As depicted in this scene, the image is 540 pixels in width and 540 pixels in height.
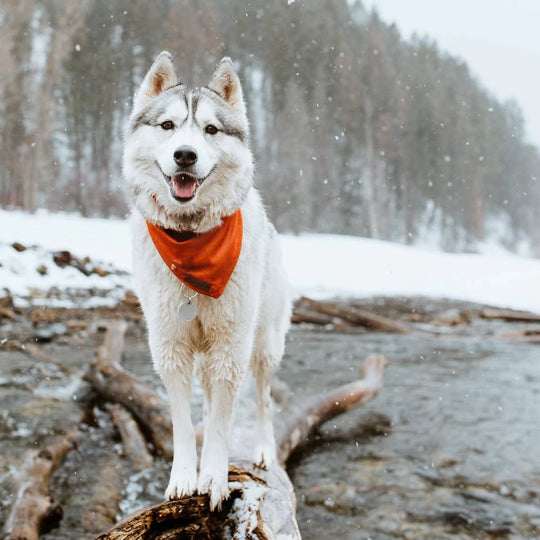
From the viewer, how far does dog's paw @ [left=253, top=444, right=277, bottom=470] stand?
10.7 feet

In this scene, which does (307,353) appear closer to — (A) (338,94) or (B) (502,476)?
(B) (502,476)

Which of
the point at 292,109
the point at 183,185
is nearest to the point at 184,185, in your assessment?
the point at 183,185

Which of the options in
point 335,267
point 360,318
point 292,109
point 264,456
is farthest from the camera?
point 292,109

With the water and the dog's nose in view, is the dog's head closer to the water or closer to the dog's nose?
the dog's nose

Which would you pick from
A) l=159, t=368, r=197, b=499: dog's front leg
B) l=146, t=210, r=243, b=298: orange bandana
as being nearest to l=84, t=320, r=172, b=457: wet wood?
l=159, t=368, r=197, b=499: dog's front leg

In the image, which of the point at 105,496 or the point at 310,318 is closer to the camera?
the point at 105,496

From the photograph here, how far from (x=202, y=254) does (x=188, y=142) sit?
0.54 m

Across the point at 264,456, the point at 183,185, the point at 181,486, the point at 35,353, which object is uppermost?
the point at 183,185

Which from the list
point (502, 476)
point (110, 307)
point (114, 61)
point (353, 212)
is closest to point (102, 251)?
point (110, 307)

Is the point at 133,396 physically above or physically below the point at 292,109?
below

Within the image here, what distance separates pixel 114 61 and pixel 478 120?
1022 inches

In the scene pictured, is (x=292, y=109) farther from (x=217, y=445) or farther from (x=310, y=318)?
(x=217, y=445)

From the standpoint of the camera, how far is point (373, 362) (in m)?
6.54

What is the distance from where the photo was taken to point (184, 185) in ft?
7.61
